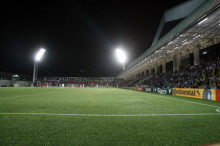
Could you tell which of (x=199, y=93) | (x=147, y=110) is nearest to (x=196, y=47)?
(x=199, y=93)

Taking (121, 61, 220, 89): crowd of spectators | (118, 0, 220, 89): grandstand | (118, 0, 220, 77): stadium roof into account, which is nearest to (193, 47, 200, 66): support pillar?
(118, 0, 220, 89): grandstand

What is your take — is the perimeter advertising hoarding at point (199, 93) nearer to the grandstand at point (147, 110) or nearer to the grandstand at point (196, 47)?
the grandstand at point (147, 110)

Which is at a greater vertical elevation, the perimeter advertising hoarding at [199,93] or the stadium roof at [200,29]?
the stadium roof at [200,29]

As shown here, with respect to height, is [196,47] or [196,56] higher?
[196,47]

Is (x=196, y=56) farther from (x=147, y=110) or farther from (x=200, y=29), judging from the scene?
(x=147, y=110)

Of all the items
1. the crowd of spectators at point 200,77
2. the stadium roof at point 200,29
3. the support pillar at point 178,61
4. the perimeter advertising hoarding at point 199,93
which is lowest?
the perimeter advertising hoarding at point 199,93

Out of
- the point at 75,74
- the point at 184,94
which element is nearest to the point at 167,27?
the point at 184,94

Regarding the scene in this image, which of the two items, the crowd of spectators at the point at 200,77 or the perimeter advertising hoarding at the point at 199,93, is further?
the crowd of spectators at the point at 200,77

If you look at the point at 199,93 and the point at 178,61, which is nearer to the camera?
the point at 199,93

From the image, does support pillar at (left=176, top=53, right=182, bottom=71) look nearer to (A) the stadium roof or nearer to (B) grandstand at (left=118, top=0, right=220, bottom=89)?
(B) grandstand at (left=118, top=0, right=220, bottom=89)

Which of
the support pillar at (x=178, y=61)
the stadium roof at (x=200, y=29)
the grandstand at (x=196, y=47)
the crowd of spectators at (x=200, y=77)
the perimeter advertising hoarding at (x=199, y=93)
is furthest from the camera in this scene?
the support pillar at (x=178, y=61)

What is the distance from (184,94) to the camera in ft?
49.8

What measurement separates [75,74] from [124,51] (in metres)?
54.4

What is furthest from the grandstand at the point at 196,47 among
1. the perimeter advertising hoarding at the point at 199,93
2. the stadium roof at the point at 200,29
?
the perimeter advertising hoarding at the point at 199,93
